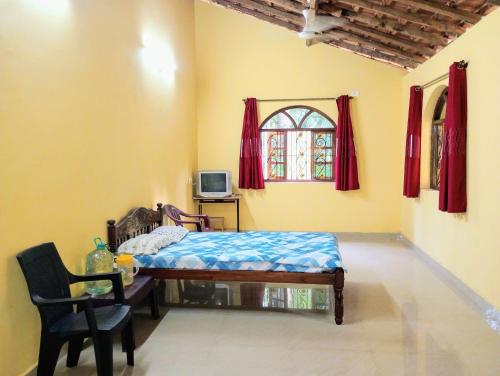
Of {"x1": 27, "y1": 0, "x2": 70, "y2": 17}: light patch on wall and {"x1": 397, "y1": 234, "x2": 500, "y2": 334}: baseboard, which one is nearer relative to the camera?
{"x1": 27, "y1": 0, "x2": 70, "y2": 17}: light patch on wall

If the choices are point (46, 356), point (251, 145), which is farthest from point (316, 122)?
point (46, 356)

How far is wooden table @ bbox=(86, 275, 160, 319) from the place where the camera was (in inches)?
99.9

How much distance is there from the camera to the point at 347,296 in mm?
3611

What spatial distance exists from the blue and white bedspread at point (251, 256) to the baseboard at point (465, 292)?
4.13 ft

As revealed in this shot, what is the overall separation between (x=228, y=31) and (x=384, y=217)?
13.2ft

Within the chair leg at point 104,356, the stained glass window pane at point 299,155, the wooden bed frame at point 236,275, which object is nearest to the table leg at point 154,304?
the wooden bed frame at point 236,275

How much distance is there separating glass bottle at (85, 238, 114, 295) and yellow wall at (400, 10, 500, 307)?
3.04 meters

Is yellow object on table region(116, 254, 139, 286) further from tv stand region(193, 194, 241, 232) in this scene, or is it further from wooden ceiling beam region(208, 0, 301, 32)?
wooden ceiling beam region(208, 0, 301, 32)

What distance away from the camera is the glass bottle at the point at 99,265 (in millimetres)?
2747

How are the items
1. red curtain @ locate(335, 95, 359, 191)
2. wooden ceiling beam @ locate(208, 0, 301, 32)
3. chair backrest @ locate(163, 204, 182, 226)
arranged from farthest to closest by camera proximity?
red curtain @ locate(335, 95, 359, 191) < wooden ceiling beam @ locate(208, 0, 301, 32) < chair backrest @ locate(163, 204, 182, 226)


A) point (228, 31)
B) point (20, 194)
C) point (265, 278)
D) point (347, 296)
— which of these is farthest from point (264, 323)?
point (228, 31)

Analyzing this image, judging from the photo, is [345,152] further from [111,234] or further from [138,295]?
[138,295]

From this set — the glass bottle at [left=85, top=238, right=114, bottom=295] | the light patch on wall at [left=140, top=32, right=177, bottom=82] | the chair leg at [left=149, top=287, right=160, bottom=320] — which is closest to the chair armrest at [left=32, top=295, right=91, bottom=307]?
the glass bottle at [left=85, top=238, right=114, bottom=295]

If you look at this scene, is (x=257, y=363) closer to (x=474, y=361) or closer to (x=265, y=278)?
(x=265, y=278)
